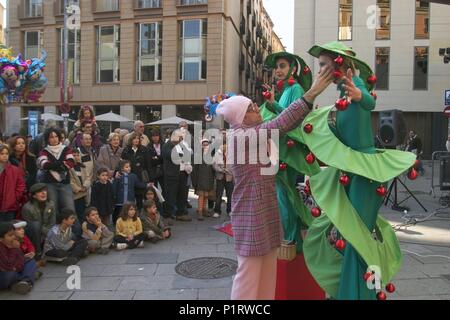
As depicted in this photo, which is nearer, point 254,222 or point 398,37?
point 254,222

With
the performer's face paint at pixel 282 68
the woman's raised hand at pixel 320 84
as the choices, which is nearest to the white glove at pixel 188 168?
the performer's face paint at pixel 282 68

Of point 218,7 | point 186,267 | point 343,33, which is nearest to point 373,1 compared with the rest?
point 343,33

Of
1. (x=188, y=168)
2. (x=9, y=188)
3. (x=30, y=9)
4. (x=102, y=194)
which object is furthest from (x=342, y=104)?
(x=30, y=9)

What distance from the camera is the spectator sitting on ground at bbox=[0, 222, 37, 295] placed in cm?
461

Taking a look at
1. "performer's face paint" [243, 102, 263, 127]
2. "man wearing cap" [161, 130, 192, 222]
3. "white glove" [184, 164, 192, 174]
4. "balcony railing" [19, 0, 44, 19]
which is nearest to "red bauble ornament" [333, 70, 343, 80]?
"performer's face paint" [243, 102, 263, 127]

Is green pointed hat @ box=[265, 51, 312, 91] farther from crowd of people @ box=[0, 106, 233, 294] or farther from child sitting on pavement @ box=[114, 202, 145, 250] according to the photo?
child sitting on pavement @ box=[114, 202, 145, 250]

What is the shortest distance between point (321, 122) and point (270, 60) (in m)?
1.06

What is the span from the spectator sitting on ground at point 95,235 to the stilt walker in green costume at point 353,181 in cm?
369

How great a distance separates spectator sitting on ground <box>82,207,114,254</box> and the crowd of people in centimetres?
1

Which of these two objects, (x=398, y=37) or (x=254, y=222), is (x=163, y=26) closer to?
(x=398, y=37)

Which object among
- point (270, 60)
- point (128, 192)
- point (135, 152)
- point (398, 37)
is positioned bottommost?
point (128, 192)

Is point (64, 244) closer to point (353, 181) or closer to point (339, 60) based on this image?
point (353, 181)

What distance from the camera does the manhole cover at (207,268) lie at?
5168 millimetres

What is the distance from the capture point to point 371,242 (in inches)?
119
